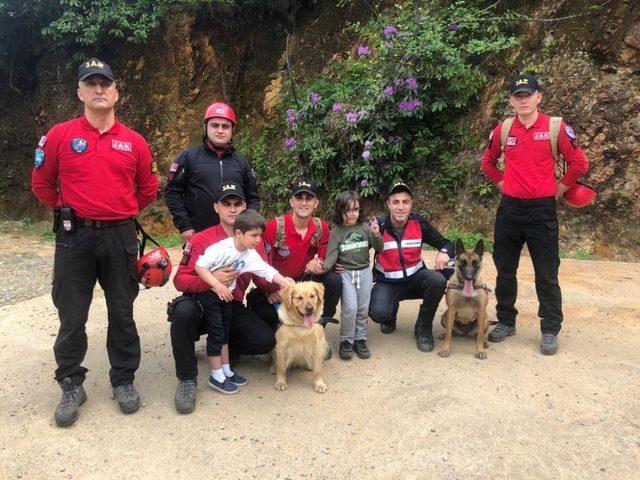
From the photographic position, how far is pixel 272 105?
11.8 meters

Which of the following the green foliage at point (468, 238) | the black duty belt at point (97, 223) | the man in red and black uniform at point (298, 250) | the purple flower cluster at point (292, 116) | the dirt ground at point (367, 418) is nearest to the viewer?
the dirt ground at point (367, 418)

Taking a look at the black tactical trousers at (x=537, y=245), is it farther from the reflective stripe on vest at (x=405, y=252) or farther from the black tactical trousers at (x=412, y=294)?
the reflective stripe on vest at (x=405, y=252)

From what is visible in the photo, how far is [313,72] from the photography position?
11523mm

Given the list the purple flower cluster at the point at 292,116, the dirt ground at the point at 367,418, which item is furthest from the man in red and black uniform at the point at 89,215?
the purple flower cluster at the point at 292,116

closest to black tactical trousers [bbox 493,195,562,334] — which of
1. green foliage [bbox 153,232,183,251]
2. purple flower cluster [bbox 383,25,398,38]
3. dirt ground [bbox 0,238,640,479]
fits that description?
dirt ground [bbox 0,238,640,479]

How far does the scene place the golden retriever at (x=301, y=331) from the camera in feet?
12.3

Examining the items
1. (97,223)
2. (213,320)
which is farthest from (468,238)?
(97,223)

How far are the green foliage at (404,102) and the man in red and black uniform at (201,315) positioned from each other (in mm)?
5584

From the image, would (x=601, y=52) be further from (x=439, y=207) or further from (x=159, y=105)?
(x=159, y=105)

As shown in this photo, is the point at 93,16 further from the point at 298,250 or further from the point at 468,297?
the point at 468,297

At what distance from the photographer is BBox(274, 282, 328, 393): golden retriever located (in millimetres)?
3752

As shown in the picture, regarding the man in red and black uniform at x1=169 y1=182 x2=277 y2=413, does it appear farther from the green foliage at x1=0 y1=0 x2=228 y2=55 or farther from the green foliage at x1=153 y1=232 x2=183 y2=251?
the green foliage at x1=0 y1=0 x2=228 y2=55

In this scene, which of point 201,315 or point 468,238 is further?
point 468,238

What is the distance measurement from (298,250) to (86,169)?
6.21 feet
